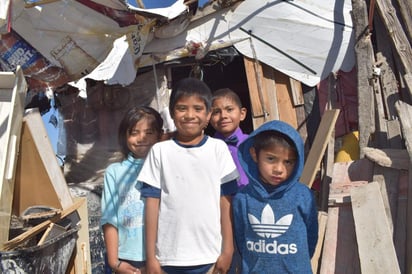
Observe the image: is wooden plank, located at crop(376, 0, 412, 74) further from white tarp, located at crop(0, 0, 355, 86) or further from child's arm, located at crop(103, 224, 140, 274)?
child's arm, located at crop(103, 224, 140, 274)

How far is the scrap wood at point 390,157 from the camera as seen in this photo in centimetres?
339

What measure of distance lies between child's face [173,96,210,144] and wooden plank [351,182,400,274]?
5.12ft

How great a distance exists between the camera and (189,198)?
7.02 ft

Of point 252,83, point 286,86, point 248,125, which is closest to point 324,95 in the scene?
point 286,86

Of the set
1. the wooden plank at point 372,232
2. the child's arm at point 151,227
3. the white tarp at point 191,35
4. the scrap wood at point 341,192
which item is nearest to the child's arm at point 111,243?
the child's arm at point 151,227

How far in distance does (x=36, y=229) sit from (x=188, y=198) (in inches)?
38.4

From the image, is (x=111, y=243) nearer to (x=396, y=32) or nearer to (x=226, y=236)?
(x=226, y=236)

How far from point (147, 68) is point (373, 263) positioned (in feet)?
12.4

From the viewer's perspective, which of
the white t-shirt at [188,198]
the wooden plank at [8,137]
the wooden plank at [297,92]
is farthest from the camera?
the wooden plank at [297,92]

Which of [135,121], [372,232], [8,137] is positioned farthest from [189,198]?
[372,232]

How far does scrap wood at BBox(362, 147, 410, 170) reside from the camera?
339 cm

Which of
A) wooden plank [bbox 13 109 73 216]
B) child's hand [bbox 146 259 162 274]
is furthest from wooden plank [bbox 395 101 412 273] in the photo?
wooden plank [bbox 13 109 73 216]

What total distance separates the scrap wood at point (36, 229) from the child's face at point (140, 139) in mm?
673

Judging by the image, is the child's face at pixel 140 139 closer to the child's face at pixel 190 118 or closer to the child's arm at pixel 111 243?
the child's face at pixel 190 118
